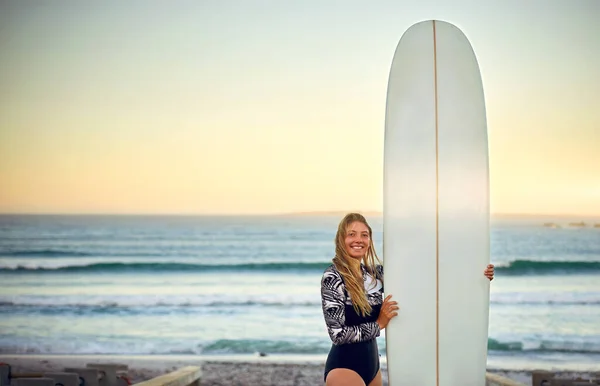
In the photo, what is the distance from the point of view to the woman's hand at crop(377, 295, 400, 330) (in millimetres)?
2656

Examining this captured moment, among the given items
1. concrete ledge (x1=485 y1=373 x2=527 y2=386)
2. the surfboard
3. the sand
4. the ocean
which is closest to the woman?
the surfboard

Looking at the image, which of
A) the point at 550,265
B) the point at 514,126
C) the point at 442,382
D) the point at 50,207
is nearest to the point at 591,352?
the point at 514,126

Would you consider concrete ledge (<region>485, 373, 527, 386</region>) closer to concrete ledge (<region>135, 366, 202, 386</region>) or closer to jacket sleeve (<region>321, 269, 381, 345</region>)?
jacket sleeve (<region>321, 269, 381, 345</region>)

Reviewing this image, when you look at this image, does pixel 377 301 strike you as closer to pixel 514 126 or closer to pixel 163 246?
pixel 514 126

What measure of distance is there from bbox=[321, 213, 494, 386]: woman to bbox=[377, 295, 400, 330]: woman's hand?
0.22 ft

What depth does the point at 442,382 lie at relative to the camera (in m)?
2.72

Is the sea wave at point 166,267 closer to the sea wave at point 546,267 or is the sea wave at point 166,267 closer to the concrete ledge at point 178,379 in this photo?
the sea wave at point 546,267

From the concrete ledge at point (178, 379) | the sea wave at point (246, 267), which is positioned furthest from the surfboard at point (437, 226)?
the sea wave at point (246, 267)

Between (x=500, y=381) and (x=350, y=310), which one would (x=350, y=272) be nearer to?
(x=350, y=310)

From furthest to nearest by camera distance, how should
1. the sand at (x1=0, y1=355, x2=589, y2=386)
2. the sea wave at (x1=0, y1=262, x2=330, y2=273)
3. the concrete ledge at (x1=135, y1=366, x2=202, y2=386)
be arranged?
the sea wave at (x1=0, y1=262, x2=330, y2=273), the sand at (x1=0, y1=355, x2=589, y2=386), the concrete ledge at (x1=135, y1=366, x2=202, y2=386)

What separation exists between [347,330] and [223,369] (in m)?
3.07

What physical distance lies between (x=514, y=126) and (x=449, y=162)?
822 centimetres

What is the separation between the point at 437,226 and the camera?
8.91 feet

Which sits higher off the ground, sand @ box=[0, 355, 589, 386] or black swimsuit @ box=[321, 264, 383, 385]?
black swimsuit @ box=[321, 264, 383, 385]
